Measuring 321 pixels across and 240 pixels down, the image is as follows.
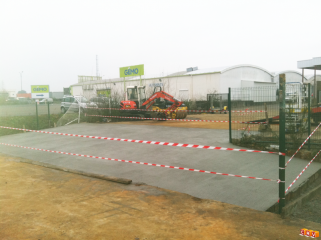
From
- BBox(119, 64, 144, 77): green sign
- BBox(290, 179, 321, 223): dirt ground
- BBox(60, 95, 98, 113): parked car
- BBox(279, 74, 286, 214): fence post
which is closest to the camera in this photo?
BBox(279, 74, 286, 214): fence post

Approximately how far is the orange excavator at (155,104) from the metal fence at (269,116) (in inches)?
336

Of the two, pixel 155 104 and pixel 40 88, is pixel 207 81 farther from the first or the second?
pixel 40 88

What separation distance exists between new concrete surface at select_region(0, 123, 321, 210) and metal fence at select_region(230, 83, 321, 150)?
707 millimetres

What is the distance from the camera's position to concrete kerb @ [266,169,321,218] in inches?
185

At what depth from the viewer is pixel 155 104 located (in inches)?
778

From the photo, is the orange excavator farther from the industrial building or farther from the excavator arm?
the industrial building

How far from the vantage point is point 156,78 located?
3575cm

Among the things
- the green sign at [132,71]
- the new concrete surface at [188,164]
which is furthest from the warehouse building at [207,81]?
the new concrete surface at [188,164]

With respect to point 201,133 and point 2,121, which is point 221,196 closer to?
point 201,133

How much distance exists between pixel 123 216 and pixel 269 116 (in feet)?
23.0

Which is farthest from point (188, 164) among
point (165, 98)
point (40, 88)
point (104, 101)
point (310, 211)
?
point (40, 88)

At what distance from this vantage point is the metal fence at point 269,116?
27.0 feet

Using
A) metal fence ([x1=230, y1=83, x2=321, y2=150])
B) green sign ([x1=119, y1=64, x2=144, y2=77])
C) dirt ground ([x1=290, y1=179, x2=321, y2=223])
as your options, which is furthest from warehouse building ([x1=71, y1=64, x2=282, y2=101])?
dirt ground ([x1=290, y1=179, x2=321, y2=223])

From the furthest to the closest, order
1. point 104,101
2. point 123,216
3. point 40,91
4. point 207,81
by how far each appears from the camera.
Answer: point 207,81 → point 40,91 → point 104,101 → point 123,216
